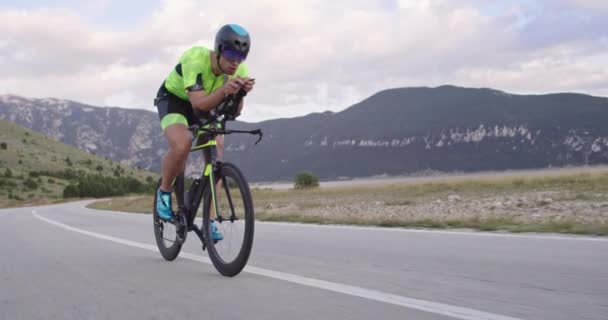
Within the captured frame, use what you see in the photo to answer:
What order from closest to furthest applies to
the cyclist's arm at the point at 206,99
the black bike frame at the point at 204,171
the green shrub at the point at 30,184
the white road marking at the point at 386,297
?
the white road marking at the point at 386,297 < the cyclist's arm at the point at 206,99 < the black bike frame at the point at 204,171 < the green shrub at the point at 30,184

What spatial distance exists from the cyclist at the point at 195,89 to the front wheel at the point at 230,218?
8cm

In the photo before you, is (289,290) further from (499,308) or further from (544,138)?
(544,138)

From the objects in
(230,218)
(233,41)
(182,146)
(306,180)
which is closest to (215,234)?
(230,218)

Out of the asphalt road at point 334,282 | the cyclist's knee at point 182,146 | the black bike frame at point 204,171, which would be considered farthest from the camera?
the cyclist's knee at point 182,146

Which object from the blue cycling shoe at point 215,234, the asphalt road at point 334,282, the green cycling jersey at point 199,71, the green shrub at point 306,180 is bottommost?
the green shrub at point 306,180

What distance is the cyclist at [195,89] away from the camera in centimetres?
407

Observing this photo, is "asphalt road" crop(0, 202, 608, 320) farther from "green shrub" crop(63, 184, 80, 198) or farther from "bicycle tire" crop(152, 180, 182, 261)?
"green shrub" crop(63, 184, 80, 198)

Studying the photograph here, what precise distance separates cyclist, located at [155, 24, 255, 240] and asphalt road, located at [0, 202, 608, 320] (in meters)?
0.66

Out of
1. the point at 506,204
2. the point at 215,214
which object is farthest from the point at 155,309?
the point at 506,204

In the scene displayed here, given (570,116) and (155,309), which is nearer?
(155,309)

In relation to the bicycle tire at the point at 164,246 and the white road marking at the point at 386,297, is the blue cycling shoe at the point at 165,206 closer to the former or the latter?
the bicycle tire at the point at 164,246

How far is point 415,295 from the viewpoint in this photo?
10.1 ft

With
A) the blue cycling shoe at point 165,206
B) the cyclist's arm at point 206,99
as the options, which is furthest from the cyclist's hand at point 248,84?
the blue cycling shoe at point 165,206

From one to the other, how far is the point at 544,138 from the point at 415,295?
207352 millimetres
